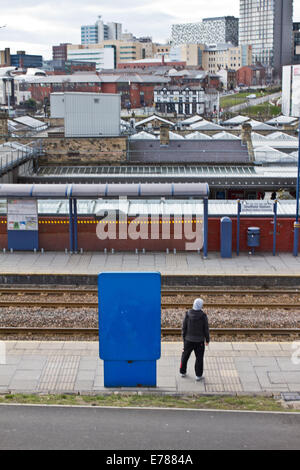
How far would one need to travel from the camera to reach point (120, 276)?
962 centimetres

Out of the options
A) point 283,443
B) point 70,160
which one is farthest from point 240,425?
point 70,160

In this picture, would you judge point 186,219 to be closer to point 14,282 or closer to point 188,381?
point 14,282

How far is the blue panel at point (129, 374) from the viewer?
1006 cm

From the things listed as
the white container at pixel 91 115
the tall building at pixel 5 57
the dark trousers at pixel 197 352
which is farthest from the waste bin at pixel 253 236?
the tall building at pixel 5 57

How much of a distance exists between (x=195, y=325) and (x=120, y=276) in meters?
1.60

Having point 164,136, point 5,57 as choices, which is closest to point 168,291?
point 164,136

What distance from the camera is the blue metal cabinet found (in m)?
9.64

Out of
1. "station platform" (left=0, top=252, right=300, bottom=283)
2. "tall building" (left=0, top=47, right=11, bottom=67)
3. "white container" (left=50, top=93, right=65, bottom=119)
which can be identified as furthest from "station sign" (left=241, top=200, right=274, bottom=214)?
"tall building" (left=0, top=47, right=11, bottom=67)

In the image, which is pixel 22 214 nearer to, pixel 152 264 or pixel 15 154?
pixel 152 264

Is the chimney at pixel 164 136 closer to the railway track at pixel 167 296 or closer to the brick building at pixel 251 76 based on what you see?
A: the railway track at pixel 167 296

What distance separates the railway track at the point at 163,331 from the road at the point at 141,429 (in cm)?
483

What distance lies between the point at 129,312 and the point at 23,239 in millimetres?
11811

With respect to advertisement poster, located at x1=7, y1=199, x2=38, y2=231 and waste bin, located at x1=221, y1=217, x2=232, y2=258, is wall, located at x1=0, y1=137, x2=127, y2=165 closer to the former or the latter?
advertisement poster, located at x1=7, y1=199, x2=38, y2=231

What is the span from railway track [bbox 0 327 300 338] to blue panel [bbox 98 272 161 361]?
148 inches
